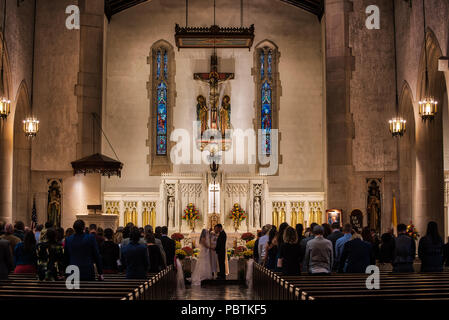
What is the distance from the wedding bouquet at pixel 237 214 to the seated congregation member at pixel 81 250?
502 inches

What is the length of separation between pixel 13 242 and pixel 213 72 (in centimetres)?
1312

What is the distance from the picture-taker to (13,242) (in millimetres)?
9312

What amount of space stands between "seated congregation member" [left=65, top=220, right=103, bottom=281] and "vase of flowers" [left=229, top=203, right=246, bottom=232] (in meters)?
12.7

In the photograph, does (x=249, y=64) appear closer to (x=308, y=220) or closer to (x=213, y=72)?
(x=213, y=72)

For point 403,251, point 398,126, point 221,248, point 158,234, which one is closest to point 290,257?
point 403,251

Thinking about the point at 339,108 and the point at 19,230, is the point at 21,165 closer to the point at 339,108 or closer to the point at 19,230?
the point at 19,230

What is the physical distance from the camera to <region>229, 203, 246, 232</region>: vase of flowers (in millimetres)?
20094

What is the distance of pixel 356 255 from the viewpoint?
851 cm

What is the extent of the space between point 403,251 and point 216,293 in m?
4.36

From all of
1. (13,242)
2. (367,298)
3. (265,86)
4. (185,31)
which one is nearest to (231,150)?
(265,86)

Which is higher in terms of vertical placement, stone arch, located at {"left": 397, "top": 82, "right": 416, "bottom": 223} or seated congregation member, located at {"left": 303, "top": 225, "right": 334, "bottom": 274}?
stone arch, located at {"left": 397, "top": 82, "right": 416, "bottom": 223}

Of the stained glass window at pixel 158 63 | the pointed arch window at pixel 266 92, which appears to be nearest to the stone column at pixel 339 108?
the pointed arch window at pixel 266 92

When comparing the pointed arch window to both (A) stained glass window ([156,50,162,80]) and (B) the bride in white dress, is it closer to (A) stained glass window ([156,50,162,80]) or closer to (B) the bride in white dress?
(A) stained glass window ([156,50,162,80])

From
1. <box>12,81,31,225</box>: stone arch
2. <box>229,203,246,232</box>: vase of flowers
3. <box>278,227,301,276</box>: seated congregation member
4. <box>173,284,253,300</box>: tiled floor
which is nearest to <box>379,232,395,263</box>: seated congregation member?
<box>278,227,301,276</box>: seated congregation member
